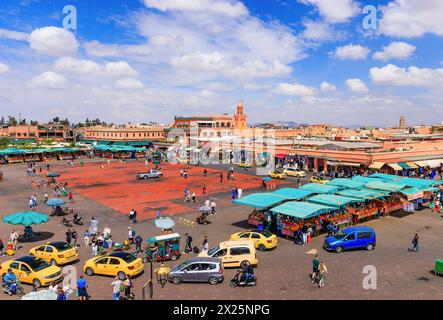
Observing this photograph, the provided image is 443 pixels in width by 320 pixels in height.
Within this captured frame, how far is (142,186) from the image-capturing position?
4481 cm

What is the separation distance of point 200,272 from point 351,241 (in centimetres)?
953

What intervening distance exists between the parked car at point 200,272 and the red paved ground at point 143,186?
1356cm

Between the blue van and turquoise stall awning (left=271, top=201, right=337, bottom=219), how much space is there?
2.38 meters

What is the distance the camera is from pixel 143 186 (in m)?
44.8

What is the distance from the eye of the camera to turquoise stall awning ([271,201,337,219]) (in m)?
22.8

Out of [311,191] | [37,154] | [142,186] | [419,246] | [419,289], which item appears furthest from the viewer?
[37,154]

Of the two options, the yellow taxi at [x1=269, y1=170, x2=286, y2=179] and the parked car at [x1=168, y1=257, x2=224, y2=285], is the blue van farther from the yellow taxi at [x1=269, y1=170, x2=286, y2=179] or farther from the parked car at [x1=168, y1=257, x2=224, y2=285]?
the yellow taxi at [x1=269, y1=170, x2=286, y2=179]

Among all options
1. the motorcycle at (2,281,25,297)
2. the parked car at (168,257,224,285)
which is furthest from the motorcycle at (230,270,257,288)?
the motorcycle at (2,281,25,297)

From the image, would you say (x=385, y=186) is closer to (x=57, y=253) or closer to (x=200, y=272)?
(x=200, y=272)

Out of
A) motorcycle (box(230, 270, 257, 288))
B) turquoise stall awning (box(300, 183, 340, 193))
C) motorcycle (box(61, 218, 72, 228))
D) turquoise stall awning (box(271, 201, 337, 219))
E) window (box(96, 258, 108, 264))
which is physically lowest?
motorcycle (box(61, 218, 72, 228))

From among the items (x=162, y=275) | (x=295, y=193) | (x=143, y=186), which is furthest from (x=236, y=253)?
(x=143, y=186)
